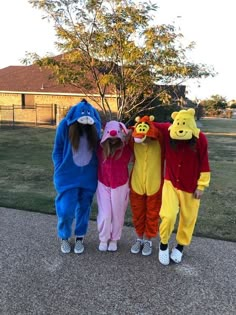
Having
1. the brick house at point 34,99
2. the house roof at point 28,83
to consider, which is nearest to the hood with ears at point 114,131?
the house roof at point 28,83

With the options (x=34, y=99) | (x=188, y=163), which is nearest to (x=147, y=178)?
(x=188, y=163)

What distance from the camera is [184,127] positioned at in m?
3.35

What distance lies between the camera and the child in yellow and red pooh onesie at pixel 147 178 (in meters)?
3.59

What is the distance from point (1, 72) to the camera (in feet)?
108

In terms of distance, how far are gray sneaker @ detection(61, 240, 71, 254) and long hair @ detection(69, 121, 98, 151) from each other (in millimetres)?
1022

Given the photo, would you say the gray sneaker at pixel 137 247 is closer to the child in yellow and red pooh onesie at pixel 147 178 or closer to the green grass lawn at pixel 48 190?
the child in yellow and red pooh onesie at pixel 147 178

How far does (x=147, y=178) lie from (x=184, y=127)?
0.66 m

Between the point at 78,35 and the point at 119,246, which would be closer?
the point at 119,246

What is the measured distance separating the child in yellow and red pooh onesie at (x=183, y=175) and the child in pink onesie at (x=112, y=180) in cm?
45

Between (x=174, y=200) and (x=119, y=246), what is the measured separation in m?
0.93

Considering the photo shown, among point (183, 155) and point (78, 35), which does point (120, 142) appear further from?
point (78, 35)

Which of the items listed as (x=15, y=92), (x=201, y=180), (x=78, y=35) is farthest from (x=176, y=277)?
(x=15, y=92)

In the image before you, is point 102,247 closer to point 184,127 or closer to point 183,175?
point 183,175

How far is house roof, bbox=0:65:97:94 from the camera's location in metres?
27.0
